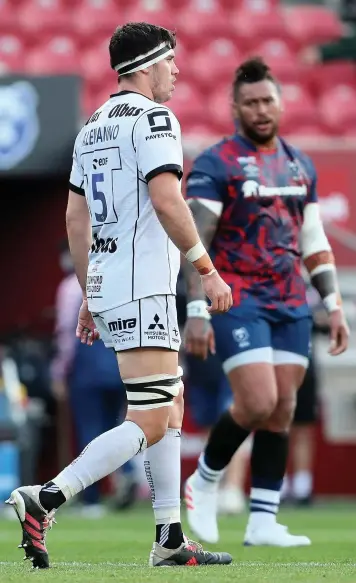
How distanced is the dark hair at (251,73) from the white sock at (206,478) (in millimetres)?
1792

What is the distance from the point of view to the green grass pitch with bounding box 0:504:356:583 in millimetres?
4578

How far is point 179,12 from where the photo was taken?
1555cm

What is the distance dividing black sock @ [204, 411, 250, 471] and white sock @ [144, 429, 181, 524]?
1.44 m

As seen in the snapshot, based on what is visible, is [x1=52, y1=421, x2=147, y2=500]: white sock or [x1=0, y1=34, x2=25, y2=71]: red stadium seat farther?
[x1=0, y1=34, x2=25, y2=71]: red stadium seat

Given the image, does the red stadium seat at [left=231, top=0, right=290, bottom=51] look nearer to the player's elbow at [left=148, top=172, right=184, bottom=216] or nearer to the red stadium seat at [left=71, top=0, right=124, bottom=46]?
the red stadium seat at [left=71, top=0, right=124, bottom=46]

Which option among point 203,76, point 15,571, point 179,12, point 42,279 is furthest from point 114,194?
point 179,12

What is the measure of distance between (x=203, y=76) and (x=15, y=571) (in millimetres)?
9983

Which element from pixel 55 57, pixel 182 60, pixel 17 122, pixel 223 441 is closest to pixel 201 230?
pixel 223 441

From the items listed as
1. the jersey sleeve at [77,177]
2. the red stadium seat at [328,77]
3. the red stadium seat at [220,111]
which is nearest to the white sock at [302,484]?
the red stadium seat at [220,111]

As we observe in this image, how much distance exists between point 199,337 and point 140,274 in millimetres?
1353

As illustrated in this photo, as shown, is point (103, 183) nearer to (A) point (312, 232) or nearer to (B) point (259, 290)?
(B) point (259, 290)

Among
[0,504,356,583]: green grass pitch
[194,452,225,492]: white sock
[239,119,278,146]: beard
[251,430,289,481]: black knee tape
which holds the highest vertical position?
[239,119,278,146]: beard

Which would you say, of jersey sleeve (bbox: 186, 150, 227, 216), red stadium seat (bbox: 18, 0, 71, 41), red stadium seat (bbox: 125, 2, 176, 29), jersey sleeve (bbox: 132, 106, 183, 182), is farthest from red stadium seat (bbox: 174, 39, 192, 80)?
jersey sleeve (bbox: 132, 106, 183, 182)

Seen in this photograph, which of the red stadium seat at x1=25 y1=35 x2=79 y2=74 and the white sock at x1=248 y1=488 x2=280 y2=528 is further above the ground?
the red stadium seat at x1=25 y1=35 x2=79 y2=74
